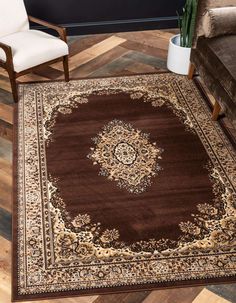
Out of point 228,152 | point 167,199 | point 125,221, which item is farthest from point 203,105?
point 125,221

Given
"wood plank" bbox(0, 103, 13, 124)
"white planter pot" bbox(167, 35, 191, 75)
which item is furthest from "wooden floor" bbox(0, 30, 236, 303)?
"white planter pot" bbox(167, 35, 191, 75)

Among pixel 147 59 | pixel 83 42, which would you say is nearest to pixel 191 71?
pixel 147 59

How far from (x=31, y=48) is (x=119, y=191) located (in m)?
1.56

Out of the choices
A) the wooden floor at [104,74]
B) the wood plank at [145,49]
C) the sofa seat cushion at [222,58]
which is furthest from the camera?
the wood plank at [145,49]

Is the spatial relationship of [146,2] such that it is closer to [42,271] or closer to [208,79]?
[208,79]

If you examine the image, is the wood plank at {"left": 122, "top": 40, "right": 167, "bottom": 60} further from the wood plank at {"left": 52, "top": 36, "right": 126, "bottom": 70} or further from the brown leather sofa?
the brown leather sofa

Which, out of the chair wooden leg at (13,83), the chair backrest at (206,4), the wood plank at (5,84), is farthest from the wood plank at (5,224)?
the chair backrest at (206,4)

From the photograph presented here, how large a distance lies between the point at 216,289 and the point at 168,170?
1012 millimetres

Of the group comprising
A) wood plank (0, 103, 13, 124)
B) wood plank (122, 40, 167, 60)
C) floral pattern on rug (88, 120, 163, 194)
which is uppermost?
wood plank (122, 40, 167, 60)

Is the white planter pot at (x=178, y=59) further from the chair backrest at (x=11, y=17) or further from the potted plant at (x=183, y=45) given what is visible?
the chair backrest at (x=11, y=17)

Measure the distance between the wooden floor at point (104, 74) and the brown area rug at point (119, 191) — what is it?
62 mm

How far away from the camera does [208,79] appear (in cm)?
359

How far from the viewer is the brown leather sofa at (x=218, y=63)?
324 cm

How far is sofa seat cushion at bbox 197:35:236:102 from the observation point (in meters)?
3.24
